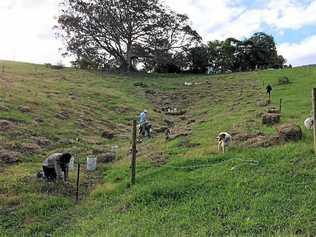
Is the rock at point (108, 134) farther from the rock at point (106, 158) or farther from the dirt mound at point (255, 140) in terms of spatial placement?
the dirt mound at point (255, 140)

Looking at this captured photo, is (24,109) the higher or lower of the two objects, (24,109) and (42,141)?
the higher

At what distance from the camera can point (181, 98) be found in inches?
1702

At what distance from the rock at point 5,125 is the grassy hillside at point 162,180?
14 cm

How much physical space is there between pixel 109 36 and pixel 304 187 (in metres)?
50.1

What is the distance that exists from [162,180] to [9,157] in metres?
7.53

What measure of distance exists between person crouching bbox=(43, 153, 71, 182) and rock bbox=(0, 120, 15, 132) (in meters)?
7.30

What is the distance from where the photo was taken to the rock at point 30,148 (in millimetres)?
21623

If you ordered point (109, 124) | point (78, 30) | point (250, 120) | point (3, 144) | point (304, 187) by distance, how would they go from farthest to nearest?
point (78, 30), point (109, 124), point (250, 120), point (3, 144), point (304, 187)

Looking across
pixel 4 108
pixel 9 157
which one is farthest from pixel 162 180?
pixel 4 108

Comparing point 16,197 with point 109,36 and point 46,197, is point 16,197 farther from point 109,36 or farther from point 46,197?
point 109,36

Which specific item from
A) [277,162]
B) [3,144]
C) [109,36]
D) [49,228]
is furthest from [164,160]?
[109,36]

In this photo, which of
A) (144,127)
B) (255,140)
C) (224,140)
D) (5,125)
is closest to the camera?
(224,140)

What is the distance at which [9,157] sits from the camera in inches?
788

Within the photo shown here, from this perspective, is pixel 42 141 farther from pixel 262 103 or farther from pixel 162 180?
pixel 262 103
